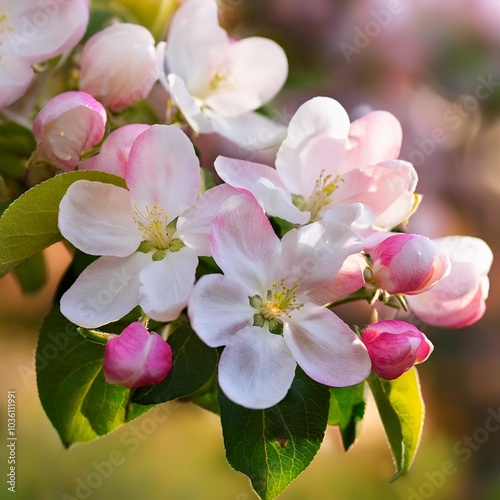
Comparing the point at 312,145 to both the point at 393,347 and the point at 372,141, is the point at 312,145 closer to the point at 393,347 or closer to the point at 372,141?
the point at 372,141

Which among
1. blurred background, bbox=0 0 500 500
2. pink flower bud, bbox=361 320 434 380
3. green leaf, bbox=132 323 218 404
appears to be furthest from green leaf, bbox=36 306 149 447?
blurred background, bbox=0 0 500 500

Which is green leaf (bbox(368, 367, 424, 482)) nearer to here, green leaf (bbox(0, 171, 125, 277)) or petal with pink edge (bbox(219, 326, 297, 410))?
petal with pink edge (bbox(219, 326, 297, 410))

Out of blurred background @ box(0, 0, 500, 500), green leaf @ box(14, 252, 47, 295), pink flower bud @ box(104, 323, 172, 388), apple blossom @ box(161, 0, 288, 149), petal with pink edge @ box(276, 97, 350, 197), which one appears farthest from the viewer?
blurred background @ box(0, 0, 500, 500)

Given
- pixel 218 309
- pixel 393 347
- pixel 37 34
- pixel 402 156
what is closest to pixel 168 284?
pixel 218 309

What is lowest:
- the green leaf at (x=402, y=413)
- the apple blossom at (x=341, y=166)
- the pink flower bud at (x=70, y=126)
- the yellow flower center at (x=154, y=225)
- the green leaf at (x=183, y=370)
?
the green leaf at (x=402, y=413)

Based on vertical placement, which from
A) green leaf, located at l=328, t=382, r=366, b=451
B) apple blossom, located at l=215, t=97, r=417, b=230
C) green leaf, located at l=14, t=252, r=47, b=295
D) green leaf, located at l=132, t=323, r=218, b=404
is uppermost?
apple blossom, located at l=215, t=97, r=417, b=230

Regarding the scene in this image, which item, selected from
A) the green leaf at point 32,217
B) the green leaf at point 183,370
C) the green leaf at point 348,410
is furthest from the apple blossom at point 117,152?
the green leaf at point 348,410

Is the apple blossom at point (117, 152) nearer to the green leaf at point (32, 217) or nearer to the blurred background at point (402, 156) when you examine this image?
the green leaf at point (32, 217)
